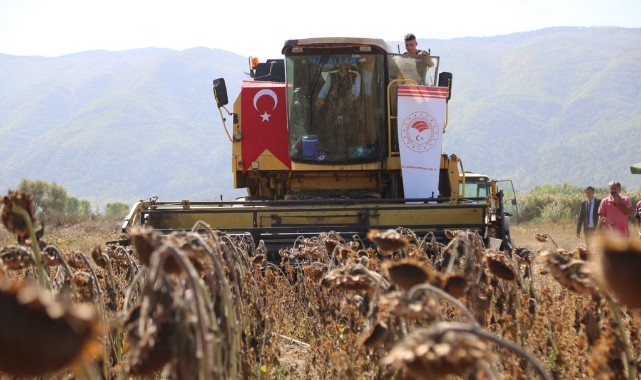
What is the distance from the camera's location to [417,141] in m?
11.8

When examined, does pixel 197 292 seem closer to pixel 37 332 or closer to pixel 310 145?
pixel 37 332

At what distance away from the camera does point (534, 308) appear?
15.7 ft

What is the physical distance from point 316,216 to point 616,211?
439cm

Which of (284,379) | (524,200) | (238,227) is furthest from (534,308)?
(524,200)

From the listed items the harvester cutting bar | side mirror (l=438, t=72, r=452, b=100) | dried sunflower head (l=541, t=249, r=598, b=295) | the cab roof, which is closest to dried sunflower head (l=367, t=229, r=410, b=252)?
dried sunflower head (l=541, t=249, r=598, b=295)

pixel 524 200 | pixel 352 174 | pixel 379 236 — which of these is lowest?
pixel 524 200

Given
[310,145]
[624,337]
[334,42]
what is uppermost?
[334,42]

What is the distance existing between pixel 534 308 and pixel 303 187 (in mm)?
8084

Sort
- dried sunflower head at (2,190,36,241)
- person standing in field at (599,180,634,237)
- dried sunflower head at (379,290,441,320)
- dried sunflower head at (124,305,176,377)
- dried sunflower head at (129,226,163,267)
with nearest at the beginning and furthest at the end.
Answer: dried sunflower head at (124,305,176,377) < dried sunflower head at (379,290,441,320) < dried sunflower head at (129,226,163,267) < dried sunflower head at (2,190,36,241) < person standing in field at (599,180,634,237)

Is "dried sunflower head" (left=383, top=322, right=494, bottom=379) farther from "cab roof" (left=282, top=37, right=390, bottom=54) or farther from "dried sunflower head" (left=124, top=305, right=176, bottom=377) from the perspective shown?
"cab roof" (left=282, top=37, right=390, bottom=54)

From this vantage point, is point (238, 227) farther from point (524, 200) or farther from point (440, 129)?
point (524, 200)

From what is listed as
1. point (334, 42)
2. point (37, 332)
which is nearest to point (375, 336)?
point (37, 332)

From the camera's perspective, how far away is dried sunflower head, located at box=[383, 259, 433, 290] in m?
2.31

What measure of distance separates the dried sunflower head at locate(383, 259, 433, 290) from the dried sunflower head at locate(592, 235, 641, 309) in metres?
0.75
